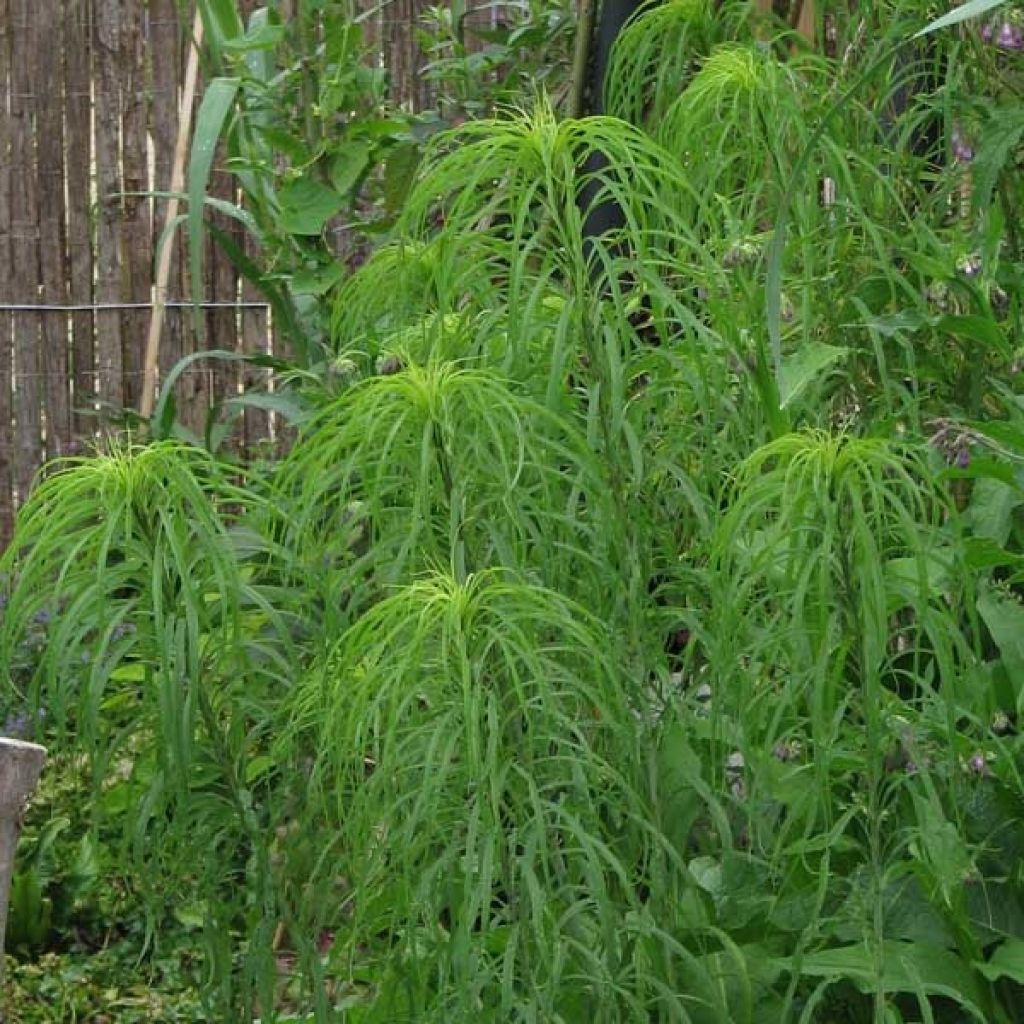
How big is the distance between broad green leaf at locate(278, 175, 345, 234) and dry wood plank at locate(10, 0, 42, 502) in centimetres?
291

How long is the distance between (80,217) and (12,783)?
13.3 ft

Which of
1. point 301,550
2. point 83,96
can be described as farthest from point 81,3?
point 301,550

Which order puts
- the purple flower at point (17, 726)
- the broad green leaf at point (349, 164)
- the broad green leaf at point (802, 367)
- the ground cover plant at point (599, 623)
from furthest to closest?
the purple flower at point (17, 726), the broad green leaf at point (349, 164), the broad green leaf at point (802, 367), the ground cover plant at point (599, 623)

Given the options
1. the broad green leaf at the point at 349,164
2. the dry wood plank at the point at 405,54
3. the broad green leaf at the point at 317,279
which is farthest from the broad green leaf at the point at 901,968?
the dry wood plank at the point at 405,54

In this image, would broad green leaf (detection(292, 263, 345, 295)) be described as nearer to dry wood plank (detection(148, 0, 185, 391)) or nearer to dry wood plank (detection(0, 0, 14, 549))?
dry wood plank (detection(148, 0, 185, 391))

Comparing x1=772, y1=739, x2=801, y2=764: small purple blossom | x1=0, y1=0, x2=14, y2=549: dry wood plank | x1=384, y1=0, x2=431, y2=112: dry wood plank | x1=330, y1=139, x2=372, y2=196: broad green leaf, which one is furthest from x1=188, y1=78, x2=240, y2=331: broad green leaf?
x1=0, y1=0, x2=14, y2=549: dry wood plank

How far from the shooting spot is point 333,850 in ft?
6.33

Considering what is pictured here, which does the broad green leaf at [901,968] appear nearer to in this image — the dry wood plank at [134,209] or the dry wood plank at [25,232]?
the dry wood plank at [134,209]

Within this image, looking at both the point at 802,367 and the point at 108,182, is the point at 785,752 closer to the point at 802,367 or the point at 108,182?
the point at 802,367

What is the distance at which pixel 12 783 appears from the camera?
206 centimetres

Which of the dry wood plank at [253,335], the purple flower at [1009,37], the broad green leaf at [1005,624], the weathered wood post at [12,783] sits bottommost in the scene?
the dry wood plank at [253,335]

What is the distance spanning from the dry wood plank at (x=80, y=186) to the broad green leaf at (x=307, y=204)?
9.22 ft

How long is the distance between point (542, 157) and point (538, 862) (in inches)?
20.6

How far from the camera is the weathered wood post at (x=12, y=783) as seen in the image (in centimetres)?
206
